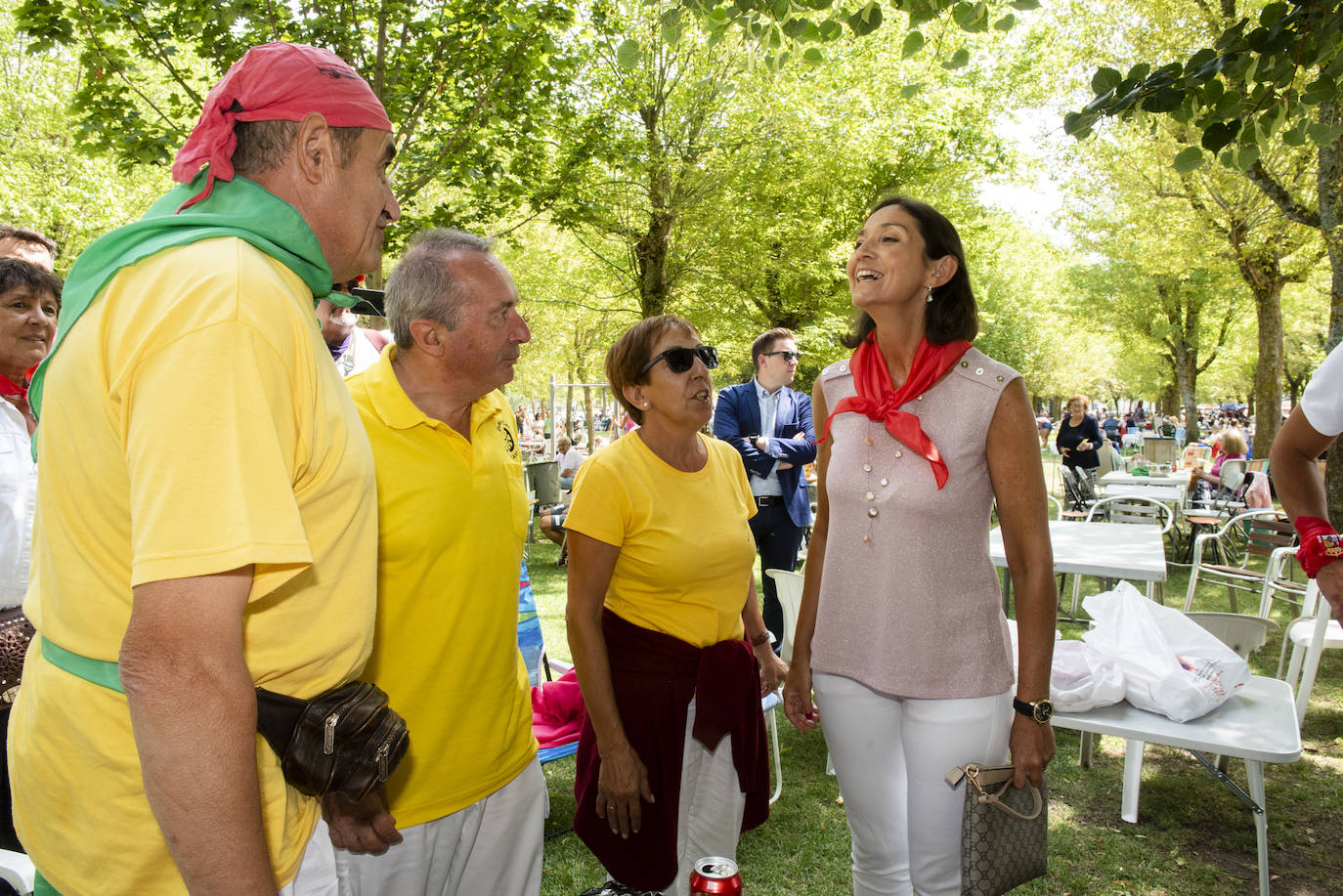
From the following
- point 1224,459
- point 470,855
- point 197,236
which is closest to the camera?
point 197,236

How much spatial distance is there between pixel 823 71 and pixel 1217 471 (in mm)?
10195

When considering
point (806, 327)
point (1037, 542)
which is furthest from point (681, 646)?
point (806, 327)

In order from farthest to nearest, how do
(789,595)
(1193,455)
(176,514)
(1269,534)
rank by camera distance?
(1193,455) < (1269,534) < (789,595) < (176,514)

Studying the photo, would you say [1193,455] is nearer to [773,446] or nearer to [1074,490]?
[1074,490]

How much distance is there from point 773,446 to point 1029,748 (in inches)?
159

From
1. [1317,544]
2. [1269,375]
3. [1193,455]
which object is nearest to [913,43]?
[1317,544]

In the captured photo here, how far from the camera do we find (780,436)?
258 inches

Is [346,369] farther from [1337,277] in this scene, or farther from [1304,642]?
[1337,277]

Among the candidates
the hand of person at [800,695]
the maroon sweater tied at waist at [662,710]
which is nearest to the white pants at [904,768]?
the hand of person at [800,695]

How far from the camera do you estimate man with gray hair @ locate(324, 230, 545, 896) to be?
74.0 inches

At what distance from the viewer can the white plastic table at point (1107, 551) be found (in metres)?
5.53

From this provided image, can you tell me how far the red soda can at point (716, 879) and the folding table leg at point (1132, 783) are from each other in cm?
359

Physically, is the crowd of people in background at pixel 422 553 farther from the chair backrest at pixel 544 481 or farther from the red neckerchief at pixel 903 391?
the chair backrest at pixel 544 481

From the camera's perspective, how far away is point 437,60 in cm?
649
